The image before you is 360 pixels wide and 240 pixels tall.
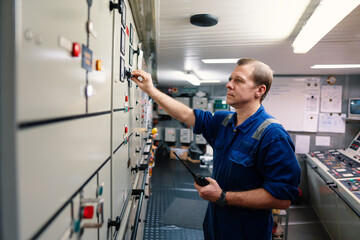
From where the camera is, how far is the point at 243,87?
5.02ft

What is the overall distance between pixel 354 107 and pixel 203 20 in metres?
3.88

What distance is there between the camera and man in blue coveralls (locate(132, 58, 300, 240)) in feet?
4.22

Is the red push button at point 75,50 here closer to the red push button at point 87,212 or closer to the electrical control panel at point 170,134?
the red push button at point 87,212

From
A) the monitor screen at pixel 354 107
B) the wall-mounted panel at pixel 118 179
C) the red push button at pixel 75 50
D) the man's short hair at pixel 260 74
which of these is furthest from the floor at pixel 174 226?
the red push button at pixel 75 50

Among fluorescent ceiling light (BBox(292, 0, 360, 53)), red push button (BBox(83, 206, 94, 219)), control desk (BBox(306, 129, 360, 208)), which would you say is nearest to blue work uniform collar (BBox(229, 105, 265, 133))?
fluorescent ceiling light (BBox(292, 0, 360, 53))

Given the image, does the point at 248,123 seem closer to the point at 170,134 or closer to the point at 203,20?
the point at 203,20

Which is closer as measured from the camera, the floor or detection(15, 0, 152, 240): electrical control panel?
detection(15, 0, 152, 240): electrical control panel

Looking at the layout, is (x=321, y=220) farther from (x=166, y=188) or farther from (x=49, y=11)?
(x=49, y=11)

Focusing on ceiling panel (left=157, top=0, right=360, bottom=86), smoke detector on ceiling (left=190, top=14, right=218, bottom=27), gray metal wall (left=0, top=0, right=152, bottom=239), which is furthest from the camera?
smoke detector on ceiling (left=190, top=14, right=218, bottom=27)

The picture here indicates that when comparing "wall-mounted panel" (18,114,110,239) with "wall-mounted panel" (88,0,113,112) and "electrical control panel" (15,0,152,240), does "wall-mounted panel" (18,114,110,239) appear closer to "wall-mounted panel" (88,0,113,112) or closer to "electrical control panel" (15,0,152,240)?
"electrical control panel" (15,0,152,240)

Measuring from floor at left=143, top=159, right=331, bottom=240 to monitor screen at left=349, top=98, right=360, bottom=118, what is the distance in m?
1.99

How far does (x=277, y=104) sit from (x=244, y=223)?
138 inches

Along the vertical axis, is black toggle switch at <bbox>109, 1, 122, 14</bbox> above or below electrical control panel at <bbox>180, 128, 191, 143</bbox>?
above

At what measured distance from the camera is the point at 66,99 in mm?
541
